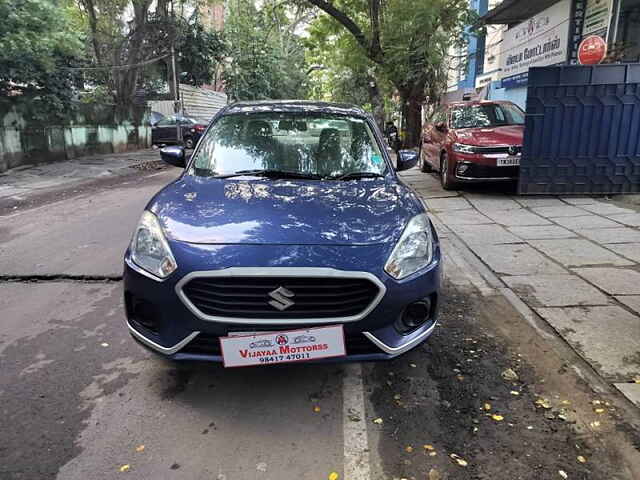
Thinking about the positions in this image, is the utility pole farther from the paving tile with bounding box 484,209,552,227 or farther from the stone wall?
the paving tile with bounding box 484,209,552,227

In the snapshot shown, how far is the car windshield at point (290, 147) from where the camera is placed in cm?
361

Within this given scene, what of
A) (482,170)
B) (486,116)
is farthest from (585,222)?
(486,116)

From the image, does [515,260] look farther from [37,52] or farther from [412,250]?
[37,52]

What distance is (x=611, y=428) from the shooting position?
2.51m

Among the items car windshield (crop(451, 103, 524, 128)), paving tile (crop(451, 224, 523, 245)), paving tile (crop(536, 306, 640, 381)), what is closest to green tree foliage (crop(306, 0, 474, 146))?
car windshield (crop(451, 103, 524, 128))

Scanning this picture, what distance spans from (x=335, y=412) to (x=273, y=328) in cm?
63

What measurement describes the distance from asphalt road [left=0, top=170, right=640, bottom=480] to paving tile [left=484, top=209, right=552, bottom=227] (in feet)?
10.7

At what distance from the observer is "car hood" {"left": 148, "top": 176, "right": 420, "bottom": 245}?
258 centimetres

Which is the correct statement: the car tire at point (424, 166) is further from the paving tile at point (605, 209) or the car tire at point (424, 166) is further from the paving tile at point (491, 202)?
the paving tile at point (605, 209)

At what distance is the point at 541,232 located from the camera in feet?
20.4

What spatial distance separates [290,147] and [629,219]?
531 centimetres

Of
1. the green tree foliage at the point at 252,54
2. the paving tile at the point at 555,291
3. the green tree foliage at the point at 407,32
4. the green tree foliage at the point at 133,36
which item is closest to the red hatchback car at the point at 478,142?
the green tree foliage at the point at 407,32

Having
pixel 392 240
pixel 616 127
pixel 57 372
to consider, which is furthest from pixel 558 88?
pixel 57 372

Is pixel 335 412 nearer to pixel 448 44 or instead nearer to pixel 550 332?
pixel 550 332
